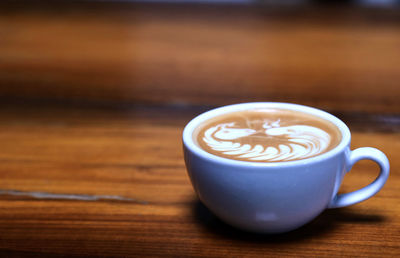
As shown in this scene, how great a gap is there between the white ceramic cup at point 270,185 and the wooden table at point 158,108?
0.03 m

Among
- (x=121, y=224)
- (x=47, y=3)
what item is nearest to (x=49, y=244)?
(x=121, y=224)

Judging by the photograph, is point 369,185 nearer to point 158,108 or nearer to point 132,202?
point 132,202

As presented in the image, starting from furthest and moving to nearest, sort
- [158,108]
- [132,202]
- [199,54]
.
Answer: [199,54], [158,108], [132,202]

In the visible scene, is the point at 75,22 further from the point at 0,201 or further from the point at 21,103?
the point at 0,201

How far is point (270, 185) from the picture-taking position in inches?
16.4

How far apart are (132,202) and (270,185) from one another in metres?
0.18

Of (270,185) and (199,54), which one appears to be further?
(199,54)

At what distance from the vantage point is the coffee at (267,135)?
0.47 metres

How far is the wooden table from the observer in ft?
1.53

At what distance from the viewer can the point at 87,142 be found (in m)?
0.68

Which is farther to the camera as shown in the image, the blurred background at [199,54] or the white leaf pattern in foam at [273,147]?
the blurred background at [199,54]

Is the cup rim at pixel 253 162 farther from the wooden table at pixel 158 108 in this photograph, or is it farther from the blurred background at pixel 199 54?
the blurred background at pixel 199 54

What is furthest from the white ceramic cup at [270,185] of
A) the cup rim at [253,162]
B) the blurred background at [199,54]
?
the blurred background at [199,54]

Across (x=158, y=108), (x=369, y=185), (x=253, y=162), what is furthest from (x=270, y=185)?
(x=158, y=108)
